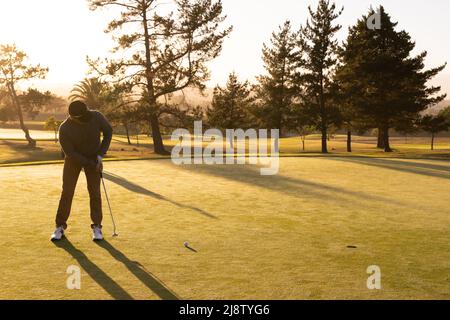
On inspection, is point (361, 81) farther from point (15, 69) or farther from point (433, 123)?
point (15, 69)

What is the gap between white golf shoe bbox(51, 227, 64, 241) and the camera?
585 centimetres

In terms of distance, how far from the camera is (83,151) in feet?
20.9

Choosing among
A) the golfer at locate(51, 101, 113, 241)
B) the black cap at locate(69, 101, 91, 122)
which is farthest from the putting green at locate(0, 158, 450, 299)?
the black cap at locate(69, 101, 91, 122)

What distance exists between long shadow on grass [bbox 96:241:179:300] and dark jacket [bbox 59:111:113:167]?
1.56 m

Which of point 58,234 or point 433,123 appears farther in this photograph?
point 433,123

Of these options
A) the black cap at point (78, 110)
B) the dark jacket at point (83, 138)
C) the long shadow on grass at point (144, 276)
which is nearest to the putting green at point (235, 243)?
the long shadow on grass at point (144, 276)

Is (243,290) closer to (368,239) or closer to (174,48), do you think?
(368,239)

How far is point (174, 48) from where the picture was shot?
33.6 metres

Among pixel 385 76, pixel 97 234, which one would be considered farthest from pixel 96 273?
pixel 385 76

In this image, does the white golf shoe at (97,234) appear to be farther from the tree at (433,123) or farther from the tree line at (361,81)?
the tree at (433,123)

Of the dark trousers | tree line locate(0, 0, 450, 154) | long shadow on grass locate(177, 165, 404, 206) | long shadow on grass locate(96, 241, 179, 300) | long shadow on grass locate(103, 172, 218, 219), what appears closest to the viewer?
long shadow on grass locate(96, 241, 179, 300)

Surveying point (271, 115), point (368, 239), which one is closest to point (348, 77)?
point (271, 115)

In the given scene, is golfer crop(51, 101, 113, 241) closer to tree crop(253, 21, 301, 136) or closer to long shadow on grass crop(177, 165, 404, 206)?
long shadow on grass crop(177, 165, 404, 206)

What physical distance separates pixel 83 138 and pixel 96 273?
2.52m
